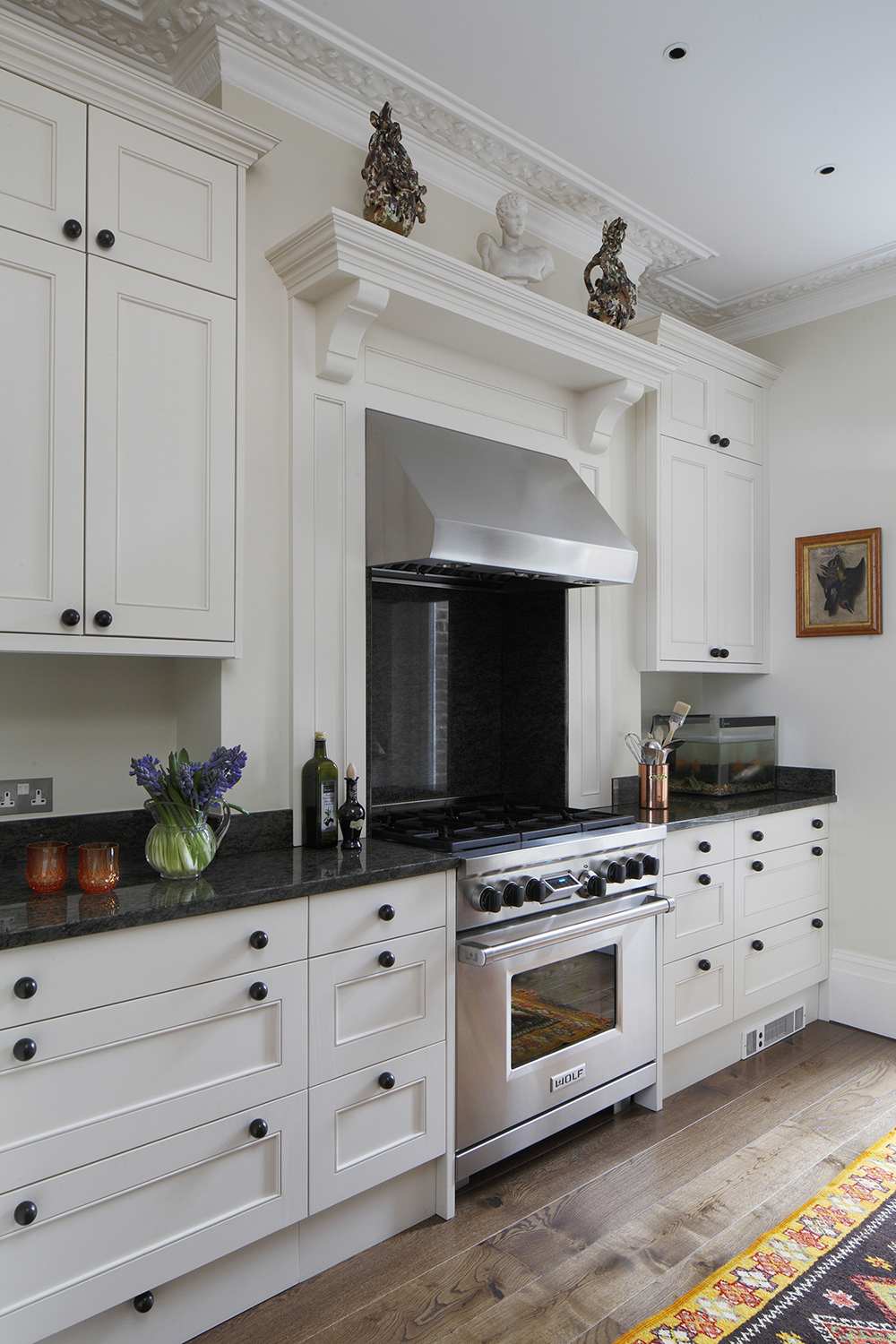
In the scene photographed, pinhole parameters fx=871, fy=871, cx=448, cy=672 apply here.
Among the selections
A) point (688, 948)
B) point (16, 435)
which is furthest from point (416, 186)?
point (688, 948)

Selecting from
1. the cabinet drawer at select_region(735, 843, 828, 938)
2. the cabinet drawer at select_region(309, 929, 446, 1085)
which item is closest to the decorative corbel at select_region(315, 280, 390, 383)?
the cabinet drawer at select_region(309, 929, 446, 1085)

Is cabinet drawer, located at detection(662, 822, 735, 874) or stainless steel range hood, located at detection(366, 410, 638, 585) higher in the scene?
stainless steel range hood, located at detection(366, 410, 638, 585)

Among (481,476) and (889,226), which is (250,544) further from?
(889,226)

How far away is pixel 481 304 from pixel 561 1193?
98.1 inches

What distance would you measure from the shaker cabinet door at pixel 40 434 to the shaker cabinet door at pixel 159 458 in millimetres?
35

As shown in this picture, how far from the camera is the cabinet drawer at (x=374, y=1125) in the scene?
1.96m

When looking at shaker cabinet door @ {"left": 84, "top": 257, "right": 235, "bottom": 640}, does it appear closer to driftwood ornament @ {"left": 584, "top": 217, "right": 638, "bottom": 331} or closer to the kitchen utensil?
driftwood ornament @ {"left": 584, "top": 217, "right": 638, "bottom": 331}

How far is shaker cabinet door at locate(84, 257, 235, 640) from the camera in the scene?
1917 millimetres

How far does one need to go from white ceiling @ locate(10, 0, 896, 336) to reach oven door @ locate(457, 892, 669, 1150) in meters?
2.37

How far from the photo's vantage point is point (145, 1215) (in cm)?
167

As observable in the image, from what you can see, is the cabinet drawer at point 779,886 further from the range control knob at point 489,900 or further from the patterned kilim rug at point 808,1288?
the range control knob at point 489,900

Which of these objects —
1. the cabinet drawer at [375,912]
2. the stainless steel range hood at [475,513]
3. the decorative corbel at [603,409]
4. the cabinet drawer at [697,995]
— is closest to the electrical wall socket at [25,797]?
the cabinet drawer at [375,912]

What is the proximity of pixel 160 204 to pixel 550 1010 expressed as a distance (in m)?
2.33

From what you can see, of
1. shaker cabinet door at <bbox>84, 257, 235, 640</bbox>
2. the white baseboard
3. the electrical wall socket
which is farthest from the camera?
the white baseboard
